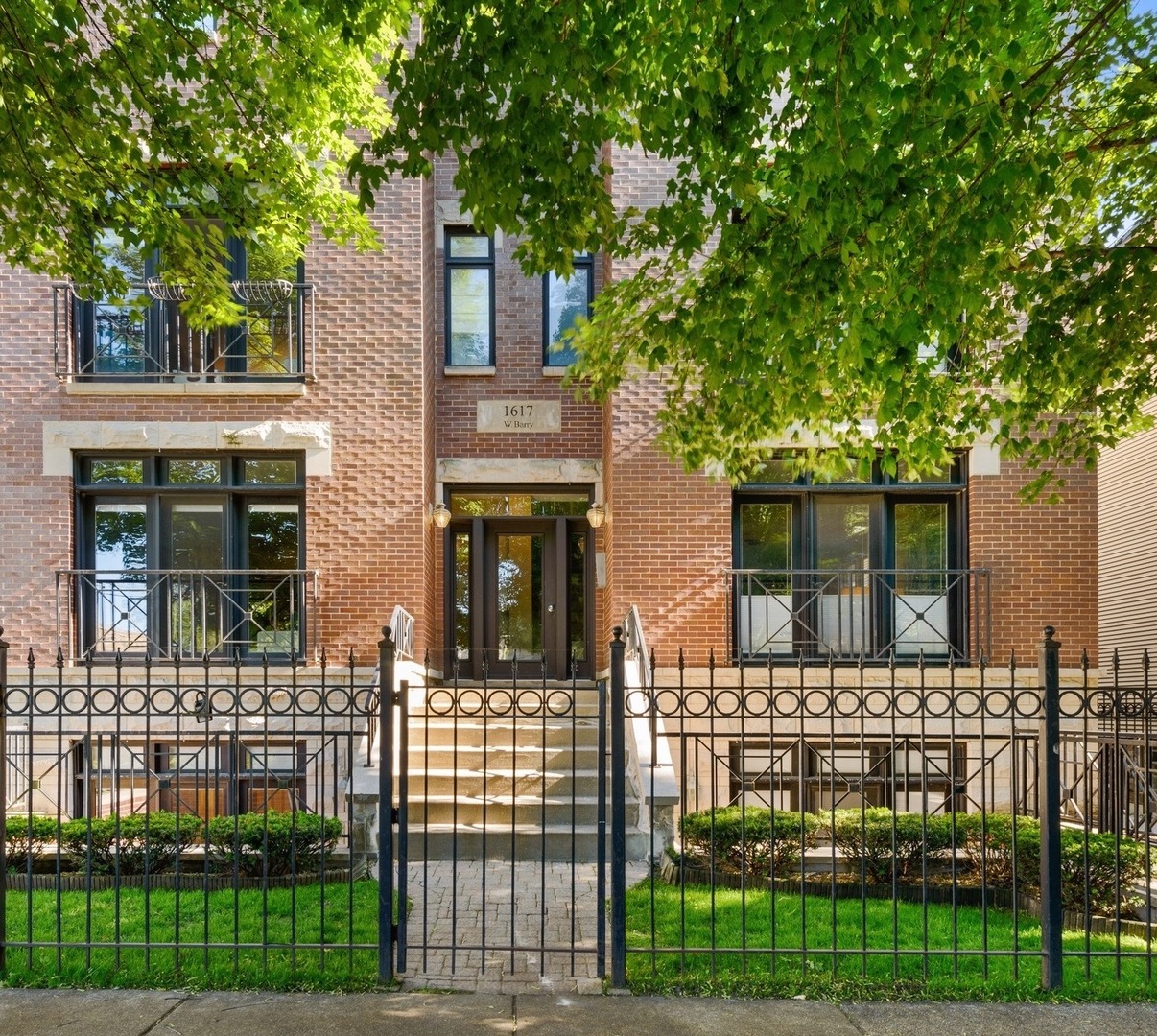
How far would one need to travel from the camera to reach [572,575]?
46.0ft

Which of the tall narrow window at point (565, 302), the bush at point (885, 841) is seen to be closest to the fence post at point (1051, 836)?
the bush at point (885, 841)

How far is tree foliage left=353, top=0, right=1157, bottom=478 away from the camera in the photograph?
513 cm

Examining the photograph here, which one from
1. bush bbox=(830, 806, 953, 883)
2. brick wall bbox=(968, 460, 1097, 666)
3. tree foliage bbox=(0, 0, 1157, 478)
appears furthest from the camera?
brick wall bbox=(968, 460, 1097, 666)

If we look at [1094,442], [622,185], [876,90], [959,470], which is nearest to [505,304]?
[622,185]

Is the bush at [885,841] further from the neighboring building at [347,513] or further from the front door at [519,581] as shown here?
the front door at [519,581]

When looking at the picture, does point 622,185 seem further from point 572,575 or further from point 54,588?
point 54,588

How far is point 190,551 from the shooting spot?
1257cm

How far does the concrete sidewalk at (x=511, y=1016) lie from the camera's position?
16.2 ft

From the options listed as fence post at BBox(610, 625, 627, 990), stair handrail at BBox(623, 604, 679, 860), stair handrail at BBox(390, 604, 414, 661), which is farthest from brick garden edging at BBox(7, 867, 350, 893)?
stair handrail at BBox(390, 604, 414, 661)

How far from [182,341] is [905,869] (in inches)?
418

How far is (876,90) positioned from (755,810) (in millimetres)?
5670

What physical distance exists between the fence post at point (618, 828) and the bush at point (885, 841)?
9.67 ft

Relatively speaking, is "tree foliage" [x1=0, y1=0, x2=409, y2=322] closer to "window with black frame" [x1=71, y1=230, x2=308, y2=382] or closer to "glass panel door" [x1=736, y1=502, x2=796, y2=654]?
"window with black frame" [x1=71, y1=230, x2=308, y2=382]

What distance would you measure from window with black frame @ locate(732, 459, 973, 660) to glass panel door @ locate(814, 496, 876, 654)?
0.5 inches
